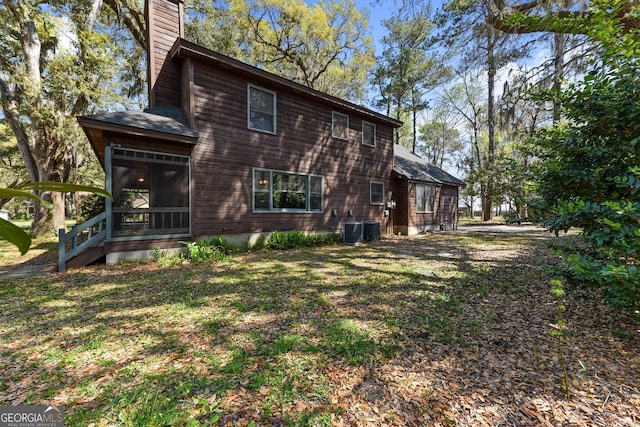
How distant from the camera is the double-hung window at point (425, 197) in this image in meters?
14.9

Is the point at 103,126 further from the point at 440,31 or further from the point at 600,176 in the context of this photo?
the point at 440,31

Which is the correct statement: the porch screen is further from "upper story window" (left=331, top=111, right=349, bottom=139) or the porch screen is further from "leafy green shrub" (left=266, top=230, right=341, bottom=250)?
"upper story window" (left=331, top=111, right=349, bottom=139)

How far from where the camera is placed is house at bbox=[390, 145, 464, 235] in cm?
1416

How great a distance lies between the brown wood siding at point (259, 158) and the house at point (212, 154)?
32mm

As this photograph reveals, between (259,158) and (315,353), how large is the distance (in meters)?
7.42

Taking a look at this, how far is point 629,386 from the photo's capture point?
107 inches

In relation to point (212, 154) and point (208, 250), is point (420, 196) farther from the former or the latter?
point (208, 250)

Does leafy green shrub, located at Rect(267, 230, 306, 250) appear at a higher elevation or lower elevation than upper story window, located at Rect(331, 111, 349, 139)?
lower

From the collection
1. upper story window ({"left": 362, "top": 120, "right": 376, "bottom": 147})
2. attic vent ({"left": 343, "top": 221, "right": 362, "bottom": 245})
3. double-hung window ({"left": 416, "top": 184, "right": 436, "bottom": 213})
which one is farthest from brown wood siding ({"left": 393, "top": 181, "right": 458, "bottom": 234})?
attic vent ({"left": 343, "top": 221, "right": 362, "bottom": 245})

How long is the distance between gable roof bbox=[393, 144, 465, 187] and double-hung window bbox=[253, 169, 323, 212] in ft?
16.1

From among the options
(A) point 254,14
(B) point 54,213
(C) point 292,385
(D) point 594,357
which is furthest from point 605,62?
(A) point 254,14

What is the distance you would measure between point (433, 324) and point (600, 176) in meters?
2.71

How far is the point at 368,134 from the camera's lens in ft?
43.6

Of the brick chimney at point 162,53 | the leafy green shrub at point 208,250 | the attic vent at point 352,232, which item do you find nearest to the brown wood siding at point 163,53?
the brick chimney at point 162,53
